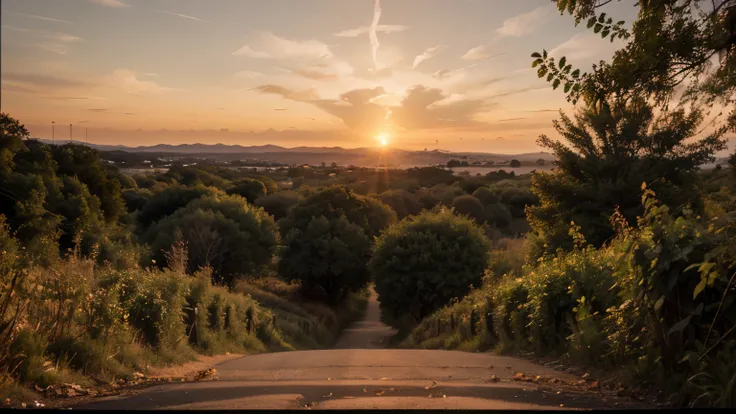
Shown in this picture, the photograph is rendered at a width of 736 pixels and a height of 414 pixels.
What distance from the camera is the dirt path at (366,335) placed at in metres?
38.8

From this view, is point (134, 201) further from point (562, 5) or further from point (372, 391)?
point (562, 5)

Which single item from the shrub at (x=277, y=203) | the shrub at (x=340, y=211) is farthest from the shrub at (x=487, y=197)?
the shrub at (x=277, y=203)

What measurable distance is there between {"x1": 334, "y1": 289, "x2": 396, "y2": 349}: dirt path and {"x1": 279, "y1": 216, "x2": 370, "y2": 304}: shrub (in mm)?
3859

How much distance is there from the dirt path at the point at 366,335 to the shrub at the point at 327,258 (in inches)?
152

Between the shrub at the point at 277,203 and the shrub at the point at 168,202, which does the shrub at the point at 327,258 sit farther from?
the shrub at the point at 277,203

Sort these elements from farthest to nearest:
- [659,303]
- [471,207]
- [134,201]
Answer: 1. [471,207]
2. [134,201]
3. [659,303]

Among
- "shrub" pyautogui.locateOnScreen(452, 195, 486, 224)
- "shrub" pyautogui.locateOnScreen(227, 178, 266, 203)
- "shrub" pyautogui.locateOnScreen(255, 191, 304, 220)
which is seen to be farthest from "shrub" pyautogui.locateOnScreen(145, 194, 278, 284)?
"shrub" pyautogui.locateOnScreen(452, 195, 486, 224)

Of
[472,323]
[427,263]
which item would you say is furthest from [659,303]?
[427,263]

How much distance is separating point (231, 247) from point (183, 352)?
3915 centimetres

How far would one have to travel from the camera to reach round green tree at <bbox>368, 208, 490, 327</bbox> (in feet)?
132

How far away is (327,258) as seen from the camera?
180 ft

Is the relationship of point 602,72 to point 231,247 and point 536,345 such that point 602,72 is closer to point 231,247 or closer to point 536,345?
point 536,345

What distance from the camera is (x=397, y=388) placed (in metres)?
7.69

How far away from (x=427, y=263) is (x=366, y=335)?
7.55 metres
